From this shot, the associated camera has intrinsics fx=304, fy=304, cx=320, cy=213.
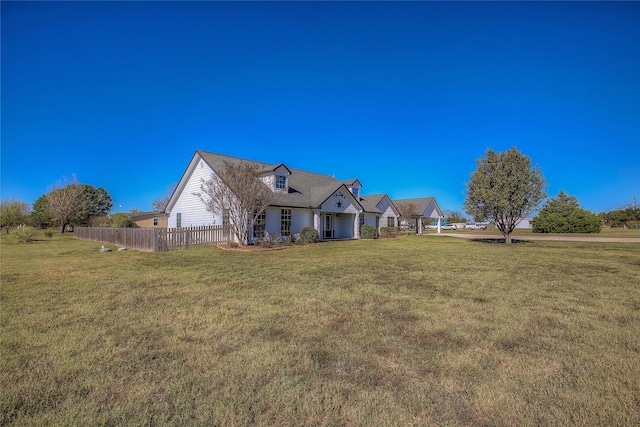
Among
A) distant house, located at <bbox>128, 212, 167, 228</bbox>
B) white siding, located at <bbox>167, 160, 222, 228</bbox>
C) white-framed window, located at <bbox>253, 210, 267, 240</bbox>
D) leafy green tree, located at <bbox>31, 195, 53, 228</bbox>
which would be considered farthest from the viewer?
leafy green tree, located at <bbox>31, 195, 53, 228</bbox>

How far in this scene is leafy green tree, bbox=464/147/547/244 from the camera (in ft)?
67.9

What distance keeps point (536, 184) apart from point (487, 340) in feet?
69.6

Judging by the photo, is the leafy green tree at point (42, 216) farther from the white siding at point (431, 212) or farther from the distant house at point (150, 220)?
the white siding at point (431, 212)

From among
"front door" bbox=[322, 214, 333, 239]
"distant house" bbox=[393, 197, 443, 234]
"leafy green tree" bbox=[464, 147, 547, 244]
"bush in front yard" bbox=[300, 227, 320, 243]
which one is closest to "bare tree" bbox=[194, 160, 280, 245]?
"bush in front yard" bbox=[300, 227, 320, 243]

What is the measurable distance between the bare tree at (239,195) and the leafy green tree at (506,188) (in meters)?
15.1

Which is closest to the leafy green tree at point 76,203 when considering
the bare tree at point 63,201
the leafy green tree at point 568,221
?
the bare tree at point 63,201

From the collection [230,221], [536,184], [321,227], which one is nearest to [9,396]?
[230,221]

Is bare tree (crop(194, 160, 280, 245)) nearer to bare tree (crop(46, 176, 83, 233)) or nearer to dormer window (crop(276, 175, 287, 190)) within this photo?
dormer window (crop(276, 175, 287, 190))

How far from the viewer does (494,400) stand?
8.86ft

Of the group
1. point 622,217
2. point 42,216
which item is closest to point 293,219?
point 42,216

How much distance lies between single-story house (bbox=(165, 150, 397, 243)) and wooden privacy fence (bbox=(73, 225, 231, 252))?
2040 mm

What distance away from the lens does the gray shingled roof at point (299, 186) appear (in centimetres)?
2161

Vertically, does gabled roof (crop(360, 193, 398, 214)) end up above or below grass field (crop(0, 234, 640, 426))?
above

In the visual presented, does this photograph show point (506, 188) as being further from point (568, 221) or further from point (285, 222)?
point (568, 221)
